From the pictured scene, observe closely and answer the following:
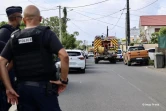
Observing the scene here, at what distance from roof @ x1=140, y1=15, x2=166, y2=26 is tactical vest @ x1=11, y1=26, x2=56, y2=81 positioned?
85.0 meters

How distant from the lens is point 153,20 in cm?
8912

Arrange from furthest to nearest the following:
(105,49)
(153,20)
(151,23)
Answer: (153,20), (151,23), (105,49)

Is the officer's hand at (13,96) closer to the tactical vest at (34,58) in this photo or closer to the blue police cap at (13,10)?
the tactical vest at (34,58)

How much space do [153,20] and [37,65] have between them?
8740 cm

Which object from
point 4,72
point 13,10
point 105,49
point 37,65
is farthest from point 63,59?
point 105,49

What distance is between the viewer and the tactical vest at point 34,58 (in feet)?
13.1

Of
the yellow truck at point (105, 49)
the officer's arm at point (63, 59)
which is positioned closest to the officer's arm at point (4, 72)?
the officer's arm at point (63, 59)

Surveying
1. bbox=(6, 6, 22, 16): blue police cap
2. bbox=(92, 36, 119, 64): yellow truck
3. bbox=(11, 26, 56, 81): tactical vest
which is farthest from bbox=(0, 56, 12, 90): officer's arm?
bbox=(92, 36, 119, 64): yellow truck

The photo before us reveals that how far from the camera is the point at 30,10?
4.04 m

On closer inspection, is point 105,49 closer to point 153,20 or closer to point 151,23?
point 151,23

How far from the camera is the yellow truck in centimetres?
3872

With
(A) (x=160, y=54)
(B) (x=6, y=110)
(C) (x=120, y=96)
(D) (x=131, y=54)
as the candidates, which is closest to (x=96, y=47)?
(D) (x=131, y=54)

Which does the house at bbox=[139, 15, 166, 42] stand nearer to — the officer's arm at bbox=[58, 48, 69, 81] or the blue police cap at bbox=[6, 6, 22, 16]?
the blue police cap at bbox=[6, 6, 22, 16]

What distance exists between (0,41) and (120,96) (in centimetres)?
704
